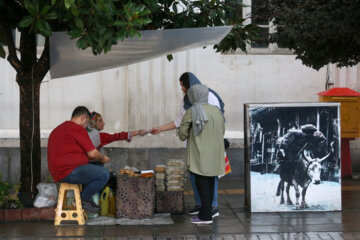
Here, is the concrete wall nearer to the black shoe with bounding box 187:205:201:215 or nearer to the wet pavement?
the black shoe with bounding box 187:205:201:215

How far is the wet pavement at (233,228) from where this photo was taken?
7.51m

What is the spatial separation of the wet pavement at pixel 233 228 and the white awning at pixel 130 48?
1.97 metres

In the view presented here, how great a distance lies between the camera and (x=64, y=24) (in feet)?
27.1

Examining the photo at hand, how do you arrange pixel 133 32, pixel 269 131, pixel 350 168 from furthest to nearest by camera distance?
pixel 350 168
pixel 269 131
pixel 133 32

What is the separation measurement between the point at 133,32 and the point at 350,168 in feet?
19.3

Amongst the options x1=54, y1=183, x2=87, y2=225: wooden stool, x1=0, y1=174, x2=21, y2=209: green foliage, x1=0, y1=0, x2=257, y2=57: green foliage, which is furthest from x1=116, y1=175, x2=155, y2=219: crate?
x1=0, y1=0, x2=257, y2=57: green foliage

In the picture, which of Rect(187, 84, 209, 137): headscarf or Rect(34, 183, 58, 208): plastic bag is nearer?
Rect(187, 84, 209, 137): headscarf

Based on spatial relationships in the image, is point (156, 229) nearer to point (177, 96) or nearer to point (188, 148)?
point (188, 148)

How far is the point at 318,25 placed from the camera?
25.6ft

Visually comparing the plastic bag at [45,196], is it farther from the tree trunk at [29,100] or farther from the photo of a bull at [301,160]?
the photo of a bull at [301,160]

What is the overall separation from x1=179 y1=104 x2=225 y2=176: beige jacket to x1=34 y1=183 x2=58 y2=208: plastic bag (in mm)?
1758

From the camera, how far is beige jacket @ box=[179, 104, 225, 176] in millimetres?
7887

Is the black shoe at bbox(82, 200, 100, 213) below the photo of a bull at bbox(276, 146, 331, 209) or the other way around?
below

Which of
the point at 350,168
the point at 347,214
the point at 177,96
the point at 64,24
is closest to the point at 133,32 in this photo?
the point at 64,24
